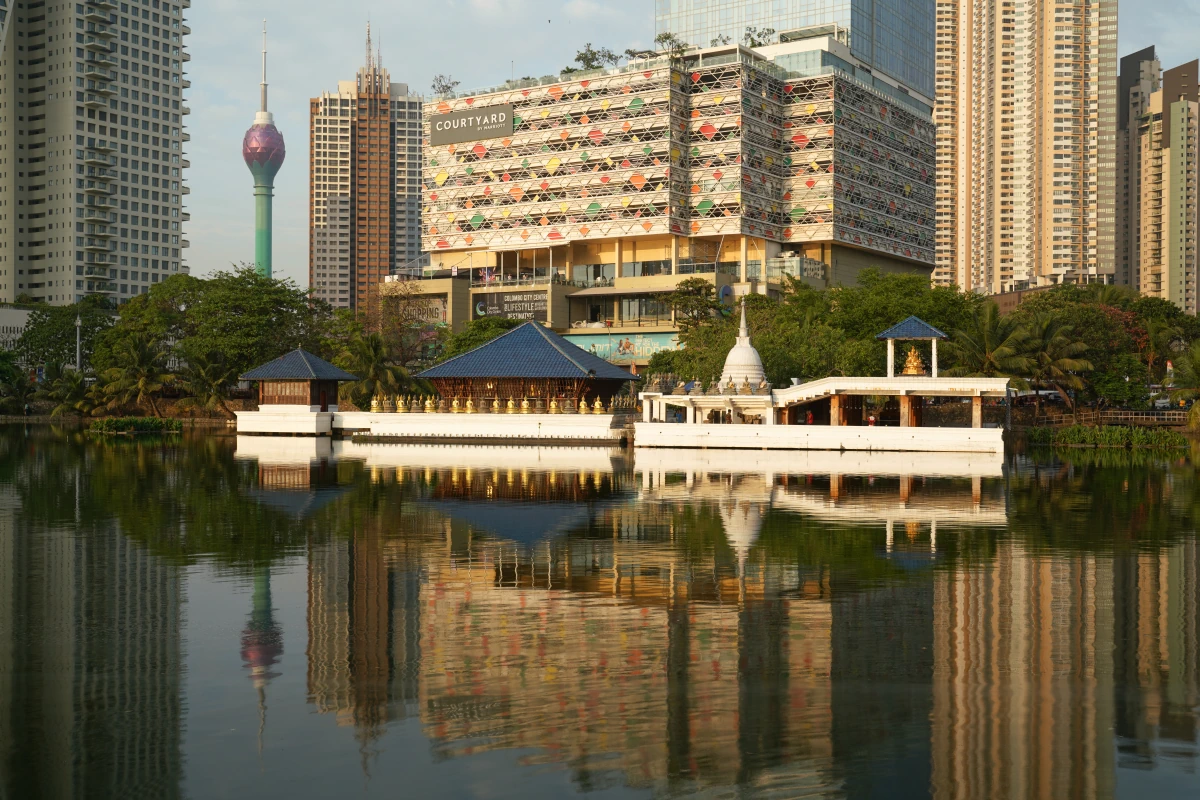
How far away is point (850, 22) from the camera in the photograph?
108312mm

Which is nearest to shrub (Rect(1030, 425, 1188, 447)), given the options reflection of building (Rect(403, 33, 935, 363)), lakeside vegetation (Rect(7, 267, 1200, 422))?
lakeside vegetation (Rect(7, 267, 1200, 422))

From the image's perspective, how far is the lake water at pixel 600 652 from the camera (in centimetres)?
1009

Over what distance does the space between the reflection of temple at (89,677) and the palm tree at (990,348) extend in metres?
47.6

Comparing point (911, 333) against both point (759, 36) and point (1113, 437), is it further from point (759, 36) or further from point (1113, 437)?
point (759, 36)

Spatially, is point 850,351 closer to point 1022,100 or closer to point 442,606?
point 442,606

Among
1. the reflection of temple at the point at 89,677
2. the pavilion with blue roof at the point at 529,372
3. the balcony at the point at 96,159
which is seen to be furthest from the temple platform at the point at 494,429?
the balcony at the point at 96,159

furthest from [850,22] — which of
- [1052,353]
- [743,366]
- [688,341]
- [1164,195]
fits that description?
[743,366]

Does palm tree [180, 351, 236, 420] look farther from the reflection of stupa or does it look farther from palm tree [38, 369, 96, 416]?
the reflection of stupa

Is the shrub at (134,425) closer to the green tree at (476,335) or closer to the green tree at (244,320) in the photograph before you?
the green tree at (244,320)

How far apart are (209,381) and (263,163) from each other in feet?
256

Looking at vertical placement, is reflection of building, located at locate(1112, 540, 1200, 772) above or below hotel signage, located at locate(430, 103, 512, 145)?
below

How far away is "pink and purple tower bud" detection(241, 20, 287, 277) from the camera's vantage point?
485 feet

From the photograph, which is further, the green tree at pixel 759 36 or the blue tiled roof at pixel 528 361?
the green tree at pixel 759 36

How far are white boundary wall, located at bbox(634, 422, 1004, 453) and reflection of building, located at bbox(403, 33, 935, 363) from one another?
4077cm
